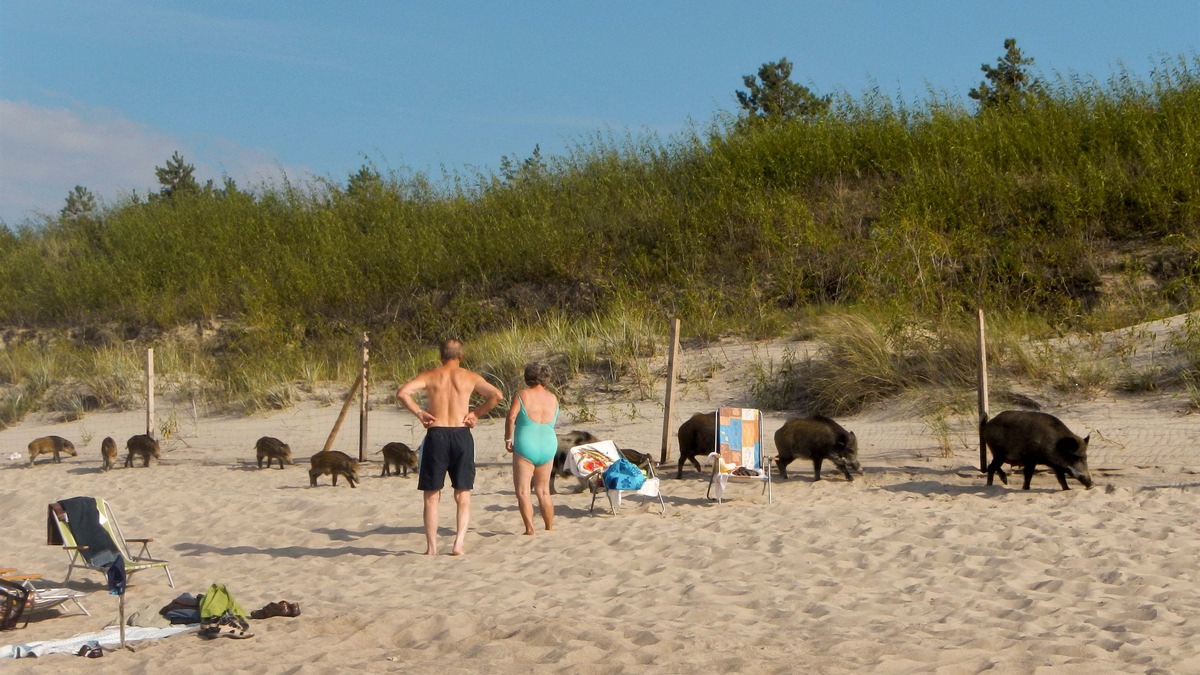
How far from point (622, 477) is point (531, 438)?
51.4 inches

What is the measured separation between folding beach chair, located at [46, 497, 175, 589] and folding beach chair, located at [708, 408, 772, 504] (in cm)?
478

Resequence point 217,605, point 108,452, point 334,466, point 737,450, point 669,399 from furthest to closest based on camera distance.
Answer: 1. point 108,452
2. point 669,399
3. point 334,466
4. point 737,450
5. point 217,605

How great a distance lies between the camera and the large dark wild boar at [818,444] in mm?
10969

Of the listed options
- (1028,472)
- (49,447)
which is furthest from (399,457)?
(1028,472)

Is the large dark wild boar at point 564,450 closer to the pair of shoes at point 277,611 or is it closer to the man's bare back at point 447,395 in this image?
the man's bare back at point 447,395

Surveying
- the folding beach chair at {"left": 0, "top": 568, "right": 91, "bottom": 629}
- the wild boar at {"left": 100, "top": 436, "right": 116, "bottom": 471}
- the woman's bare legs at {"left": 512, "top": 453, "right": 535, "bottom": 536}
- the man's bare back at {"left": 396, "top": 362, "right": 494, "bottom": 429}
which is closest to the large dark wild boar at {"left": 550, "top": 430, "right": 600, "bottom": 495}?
the woman's bare legs at {"left": 512, "top": 453, "right": 535, "bottom": 536}

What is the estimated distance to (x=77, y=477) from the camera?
14.4m

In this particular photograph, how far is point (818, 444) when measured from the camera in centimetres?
1101

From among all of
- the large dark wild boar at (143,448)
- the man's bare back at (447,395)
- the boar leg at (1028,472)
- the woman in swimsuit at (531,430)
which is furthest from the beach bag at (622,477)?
the large dark wild boar at (143,448)

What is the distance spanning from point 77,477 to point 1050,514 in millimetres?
11641

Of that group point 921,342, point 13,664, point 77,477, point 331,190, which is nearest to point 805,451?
point 921,342

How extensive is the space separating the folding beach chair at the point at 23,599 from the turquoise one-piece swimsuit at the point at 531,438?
11.0ft

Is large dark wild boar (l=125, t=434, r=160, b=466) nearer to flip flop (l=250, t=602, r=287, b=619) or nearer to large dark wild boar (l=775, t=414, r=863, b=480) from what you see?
flip flop (l=250, t=602, r=287, b=619)

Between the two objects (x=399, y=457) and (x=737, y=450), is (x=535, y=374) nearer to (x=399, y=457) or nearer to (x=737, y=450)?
(x=737, y=450)
